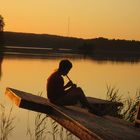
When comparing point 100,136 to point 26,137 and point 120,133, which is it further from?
point 26,137

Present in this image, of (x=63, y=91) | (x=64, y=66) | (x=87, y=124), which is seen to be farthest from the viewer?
(x=63, y=91)

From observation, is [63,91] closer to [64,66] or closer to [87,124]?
[64,66]

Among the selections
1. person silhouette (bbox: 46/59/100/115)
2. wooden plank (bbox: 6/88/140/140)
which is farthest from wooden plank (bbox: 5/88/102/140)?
person silhouette (bbox: 46/59/100/115)

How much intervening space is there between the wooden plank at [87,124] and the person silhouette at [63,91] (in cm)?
21

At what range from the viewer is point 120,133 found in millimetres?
9906

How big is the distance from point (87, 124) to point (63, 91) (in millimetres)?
3107

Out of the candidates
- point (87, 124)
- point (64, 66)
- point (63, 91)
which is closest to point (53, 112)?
point (63, 91)

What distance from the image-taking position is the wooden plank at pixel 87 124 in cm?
952

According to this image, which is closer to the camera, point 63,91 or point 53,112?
point 53,112

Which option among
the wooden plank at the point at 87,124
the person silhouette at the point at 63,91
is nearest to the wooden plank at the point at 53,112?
the wooden plank at the point at 87,124

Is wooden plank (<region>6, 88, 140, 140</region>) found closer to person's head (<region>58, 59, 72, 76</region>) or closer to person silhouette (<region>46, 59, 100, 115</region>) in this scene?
person silhouette (<region>46, 59, 100, 115</region>)

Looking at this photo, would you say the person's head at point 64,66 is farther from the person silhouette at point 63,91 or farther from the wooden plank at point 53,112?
the wooden plank at point 53,112

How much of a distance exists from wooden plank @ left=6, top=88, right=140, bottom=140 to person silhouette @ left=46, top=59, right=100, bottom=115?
21 centimetres

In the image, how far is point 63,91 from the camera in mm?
13617
